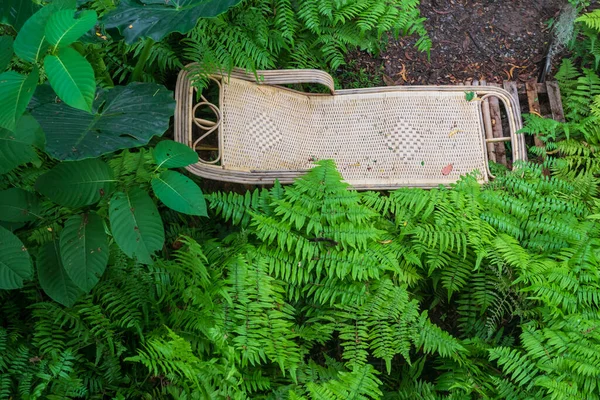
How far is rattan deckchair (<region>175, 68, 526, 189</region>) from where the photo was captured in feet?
10.00

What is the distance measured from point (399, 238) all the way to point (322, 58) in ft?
4.38

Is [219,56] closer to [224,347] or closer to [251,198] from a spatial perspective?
[251,198]

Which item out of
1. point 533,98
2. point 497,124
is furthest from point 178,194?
point 533,98

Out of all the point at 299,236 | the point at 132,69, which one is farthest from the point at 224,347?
the point at 132,69

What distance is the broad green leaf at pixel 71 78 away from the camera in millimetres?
1534

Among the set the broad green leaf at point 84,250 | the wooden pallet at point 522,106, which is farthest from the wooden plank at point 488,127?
the broad green leaf at point 84,250

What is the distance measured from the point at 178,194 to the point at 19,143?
1.84 feet

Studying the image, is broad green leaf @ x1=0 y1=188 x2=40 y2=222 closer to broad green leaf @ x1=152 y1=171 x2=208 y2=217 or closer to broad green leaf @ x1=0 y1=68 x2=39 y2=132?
broad green leaf @ x1=152 y1=171 x2=208 y2=217

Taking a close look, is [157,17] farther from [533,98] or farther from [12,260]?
[533,98]

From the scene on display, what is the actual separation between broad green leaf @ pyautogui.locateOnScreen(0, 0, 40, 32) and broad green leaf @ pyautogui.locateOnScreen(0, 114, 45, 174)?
40cm

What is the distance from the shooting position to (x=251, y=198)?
2.85 meters

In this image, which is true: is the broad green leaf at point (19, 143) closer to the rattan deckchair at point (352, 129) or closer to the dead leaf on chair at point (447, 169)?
the rattan deckchair at point (352, 129)

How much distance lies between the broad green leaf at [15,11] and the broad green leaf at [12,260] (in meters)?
0.77

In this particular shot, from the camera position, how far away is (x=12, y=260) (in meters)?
1.95
